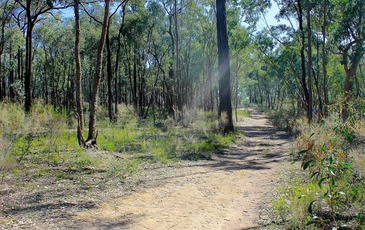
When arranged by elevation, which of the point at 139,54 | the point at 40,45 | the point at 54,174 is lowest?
the point at 54,174

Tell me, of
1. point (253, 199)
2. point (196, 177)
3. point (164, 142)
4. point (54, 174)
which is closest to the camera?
point (253, 199)

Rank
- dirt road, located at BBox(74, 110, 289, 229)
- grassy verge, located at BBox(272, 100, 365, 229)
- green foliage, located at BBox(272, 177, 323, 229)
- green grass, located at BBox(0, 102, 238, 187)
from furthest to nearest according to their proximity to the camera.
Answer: green grass, located at BBox(0, 102, 238, 187)
dirt road, located at BBox(74, 110, 289, 229)
green foliage, located at BBox(272, 177, 323, 229)
grassy verge, located at BBox(272, 100, 365, 229)

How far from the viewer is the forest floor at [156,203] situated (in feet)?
14.5

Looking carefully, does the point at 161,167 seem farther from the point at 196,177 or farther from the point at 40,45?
the point at 40,45

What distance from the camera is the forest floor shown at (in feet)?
14.5

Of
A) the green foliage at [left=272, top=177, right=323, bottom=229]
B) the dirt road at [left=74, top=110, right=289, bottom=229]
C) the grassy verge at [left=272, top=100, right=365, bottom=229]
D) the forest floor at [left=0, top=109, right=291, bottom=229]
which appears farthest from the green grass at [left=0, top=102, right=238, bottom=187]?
the grassy verge at [left=272, top=100, right=365, bottom=229]

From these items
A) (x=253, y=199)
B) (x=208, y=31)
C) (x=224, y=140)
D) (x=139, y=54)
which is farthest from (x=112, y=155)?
(x=139, y=54)

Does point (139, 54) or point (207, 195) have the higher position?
point (139, 54)

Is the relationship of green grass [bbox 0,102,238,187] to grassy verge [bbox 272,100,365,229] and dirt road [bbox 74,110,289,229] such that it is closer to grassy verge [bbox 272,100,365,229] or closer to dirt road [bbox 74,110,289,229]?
dirt road [bbox 74,110,289,229]

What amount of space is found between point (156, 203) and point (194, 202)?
713mm

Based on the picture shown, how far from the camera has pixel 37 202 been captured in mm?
4969

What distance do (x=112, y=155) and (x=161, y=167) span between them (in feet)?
5.60

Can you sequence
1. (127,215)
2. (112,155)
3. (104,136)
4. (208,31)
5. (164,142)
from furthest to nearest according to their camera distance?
(208,31)
(104,136)
(164,142)
(112,155)
(127,215)

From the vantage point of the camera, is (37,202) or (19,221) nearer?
(19,221)
